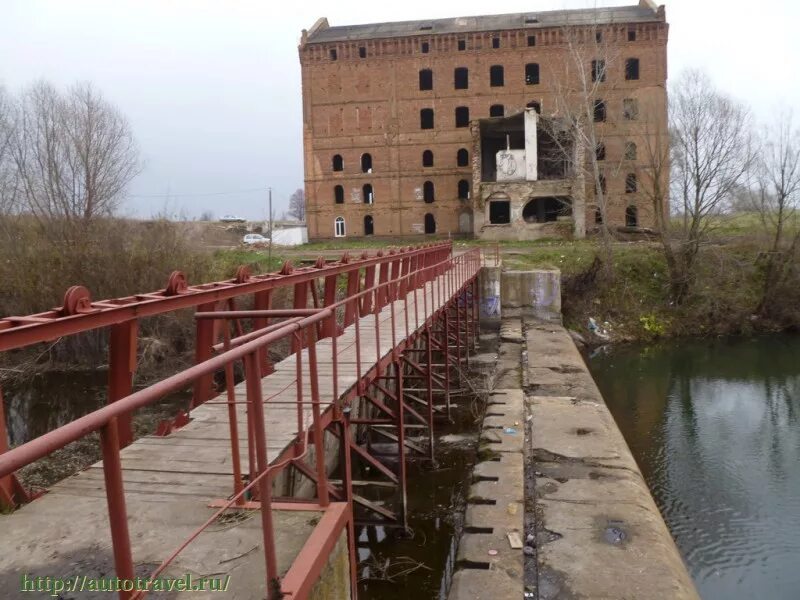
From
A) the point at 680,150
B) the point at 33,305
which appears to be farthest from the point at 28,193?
the point at 680,150

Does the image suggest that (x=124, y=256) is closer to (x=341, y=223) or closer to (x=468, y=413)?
(x=468, y=413)

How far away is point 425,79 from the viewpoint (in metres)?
37.1

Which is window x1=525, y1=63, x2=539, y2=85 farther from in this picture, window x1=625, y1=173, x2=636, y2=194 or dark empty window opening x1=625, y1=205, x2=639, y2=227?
dark empty window opening x1=625, y1=205, x2=639, y2=227

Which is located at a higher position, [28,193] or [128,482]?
[28,193]

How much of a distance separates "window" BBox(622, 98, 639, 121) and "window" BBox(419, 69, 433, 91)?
11431mm

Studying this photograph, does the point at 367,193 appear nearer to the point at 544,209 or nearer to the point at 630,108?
the point at 544,209

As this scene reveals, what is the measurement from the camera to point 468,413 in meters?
12.3

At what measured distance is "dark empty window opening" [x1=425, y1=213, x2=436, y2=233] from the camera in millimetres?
37688

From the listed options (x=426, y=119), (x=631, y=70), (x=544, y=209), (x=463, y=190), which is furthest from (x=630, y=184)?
(x=426, y=119)

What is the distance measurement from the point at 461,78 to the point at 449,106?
6.46 feet

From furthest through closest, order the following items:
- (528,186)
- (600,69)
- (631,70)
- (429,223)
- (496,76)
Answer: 1. (429,223)
2. (496,76)
3. (631,70)
4. (600,69)
5. (528,186)

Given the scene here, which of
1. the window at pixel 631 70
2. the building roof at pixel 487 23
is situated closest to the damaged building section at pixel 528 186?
the window at pixel 631 70

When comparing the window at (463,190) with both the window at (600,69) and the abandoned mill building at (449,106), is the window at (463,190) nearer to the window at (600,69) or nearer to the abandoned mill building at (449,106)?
the abandoned mill building at (449,106)

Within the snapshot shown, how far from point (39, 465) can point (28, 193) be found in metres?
14.2
